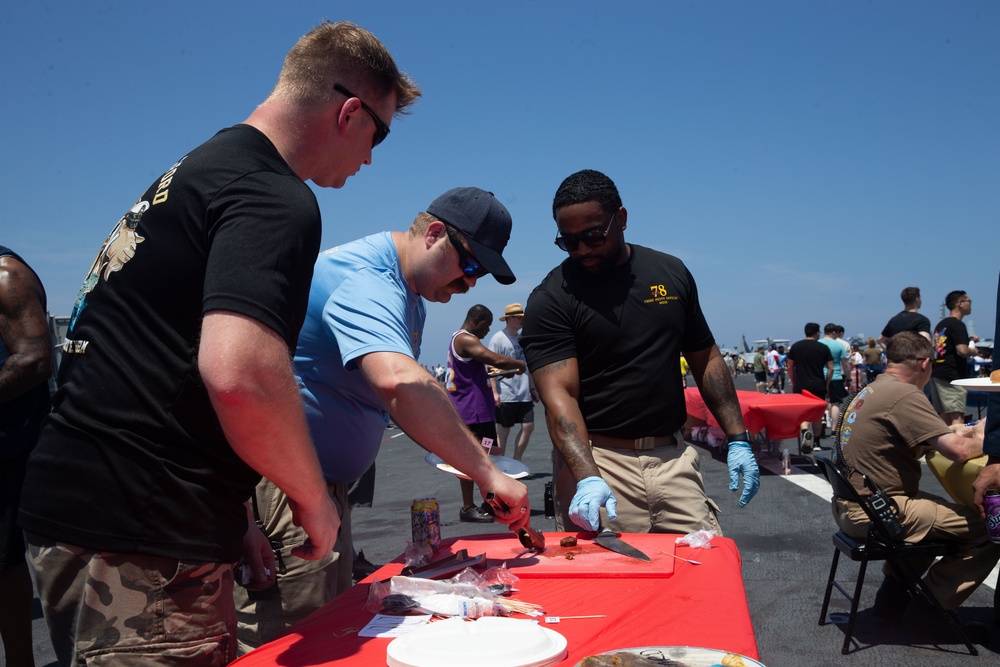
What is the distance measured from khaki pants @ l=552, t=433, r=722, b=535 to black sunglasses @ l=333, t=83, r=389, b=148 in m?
1.78

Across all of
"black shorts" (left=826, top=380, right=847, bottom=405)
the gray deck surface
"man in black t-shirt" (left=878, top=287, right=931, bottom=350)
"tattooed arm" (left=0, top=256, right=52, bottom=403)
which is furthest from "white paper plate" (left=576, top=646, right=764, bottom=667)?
"black shorts" (left=826, top=380, right=847, bottom=405)

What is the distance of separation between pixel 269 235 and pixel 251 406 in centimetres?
31

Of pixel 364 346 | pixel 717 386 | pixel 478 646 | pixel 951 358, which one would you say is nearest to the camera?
pixel 478 646

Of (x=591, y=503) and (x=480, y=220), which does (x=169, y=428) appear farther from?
(x=591, y=503)

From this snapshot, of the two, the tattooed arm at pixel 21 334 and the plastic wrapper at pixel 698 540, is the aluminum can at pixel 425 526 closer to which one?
the plastic wrapper at pixel 698 540

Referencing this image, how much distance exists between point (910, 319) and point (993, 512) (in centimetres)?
699

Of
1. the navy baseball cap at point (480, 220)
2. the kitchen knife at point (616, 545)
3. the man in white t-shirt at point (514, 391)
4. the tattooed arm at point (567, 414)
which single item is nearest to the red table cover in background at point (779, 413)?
the man in white t-shirt at point (514, 391)

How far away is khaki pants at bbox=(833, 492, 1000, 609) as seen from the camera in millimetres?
4012

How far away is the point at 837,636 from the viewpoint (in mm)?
4191

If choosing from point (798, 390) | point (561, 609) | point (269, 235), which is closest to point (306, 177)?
point (269, 235)

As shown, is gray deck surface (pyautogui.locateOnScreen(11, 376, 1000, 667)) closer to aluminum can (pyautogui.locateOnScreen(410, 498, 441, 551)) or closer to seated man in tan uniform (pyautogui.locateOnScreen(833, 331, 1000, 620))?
seated man in tan uniform (pyautogui.locateOnScreen(833, 331, 1000, 620))

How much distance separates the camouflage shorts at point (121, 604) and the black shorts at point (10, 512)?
2.00 m

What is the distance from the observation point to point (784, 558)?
18.7 feet

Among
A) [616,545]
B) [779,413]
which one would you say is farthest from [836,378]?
[616,545]
